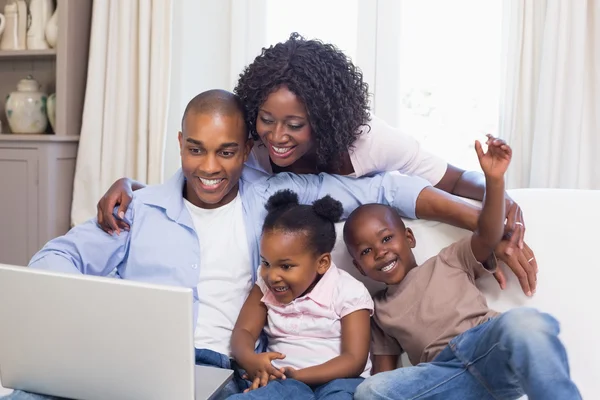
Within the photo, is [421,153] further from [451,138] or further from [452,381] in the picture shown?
[451,138]

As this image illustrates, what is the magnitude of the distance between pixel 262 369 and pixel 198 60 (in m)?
2.12

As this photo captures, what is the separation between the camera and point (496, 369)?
4.10ft

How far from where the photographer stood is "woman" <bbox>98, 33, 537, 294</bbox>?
1630 millimetres

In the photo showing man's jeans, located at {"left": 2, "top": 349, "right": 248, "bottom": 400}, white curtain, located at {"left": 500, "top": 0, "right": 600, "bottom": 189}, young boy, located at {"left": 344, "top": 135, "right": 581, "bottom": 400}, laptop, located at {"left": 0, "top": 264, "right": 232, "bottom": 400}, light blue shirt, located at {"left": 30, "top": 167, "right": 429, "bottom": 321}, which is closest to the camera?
laptop, located at {"left": 0, "top": 264, "right": 232, "bottom": 400}

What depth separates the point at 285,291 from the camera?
59.4 inches

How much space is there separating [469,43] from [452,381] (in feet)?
6.41

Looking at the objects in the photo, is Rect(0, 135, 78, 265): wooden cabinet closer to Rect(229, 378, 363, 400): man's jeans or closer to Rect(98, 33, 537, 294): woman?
Rect(98, 33, 537, 294): woman

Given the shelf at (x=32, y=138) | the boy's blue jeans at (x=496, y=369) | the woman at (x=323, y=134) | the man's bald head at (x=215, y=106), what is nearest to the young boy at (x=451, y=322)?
the boy's blue jeans at (x=496, y=369)

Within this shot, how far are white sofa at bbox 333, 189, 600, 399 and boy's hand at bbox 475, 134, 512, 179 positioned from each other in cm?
29

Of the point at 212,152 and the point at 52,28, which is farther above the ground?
the point at 52,28

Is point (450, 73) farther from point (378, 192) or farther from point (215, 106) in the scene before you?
point (215, 106)

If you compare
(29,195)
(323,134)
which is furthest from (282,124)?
(29,195)

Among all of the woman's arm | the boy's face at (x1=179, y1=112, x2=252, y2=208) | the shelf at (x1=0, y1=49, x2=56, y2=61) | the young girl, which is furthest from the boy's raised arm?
the shelf at (x1=0, y1=49, x2=56, y2=61)

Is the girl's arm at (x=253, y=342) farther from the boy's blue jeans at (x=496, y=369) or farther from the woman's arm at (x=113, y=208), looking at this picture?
the woman's arm at (x=113, y=208)
